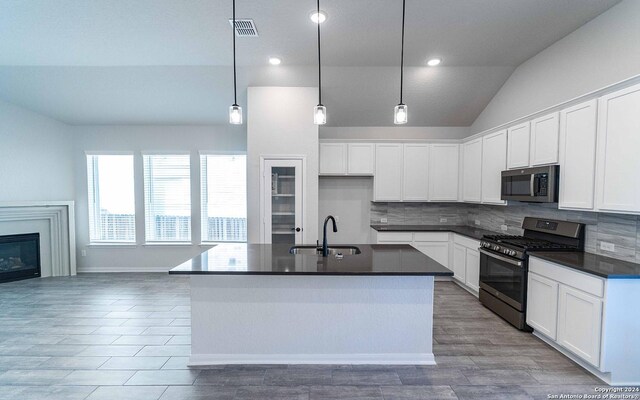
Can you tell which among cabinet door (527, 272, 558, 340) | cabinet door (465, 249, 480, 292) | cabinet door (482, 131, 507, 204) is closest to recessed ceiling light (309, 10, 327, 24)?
cabinet door (482, 131, 507, 204)

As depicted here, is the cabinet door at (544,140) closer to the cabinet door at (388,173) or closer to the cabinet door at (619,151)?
the cabinet door at (619,151)

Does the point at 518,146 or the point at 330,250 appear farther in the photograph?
the point at 518,146

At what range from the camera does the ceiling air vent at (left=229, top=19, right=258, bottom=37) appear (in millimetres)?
2974

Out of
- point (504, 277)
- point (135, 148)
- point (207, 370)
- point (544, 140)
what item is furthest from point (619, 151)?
point (135, 148)

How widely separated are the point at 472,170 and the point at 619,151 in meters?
2.20

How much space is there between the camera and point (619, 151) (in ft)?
7.83

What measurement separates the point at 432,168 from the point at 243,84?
347cm

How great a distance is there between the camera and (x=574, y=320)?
2.46m

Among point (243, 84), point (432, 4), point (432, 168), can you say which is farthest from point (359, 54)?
point (432, 168)

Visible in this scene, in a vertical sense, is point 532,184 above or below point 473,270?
above

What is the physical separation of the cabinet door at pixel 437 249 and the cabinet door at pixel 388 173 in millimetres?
890

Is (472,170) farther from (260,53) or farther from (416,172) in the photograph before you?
(260,53)

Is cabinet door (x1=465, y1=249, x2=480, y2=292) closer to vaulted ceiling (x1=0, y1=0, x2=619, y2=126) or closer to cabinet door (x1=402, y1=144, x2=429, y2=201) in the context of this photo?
cabinet door (x1=402, y1=144, x2=429, y2=201)

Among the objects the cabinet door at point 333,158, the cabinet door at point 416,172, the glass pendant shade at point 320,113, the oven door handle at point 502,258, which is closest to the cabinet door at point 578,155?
the oven door handle at point 502,258
